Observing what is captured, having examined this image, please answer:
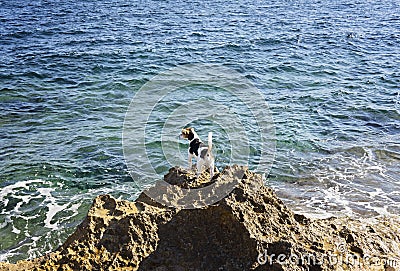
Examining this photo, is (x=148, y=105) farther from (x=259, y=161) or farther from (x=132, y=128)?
(x=259, y=161)

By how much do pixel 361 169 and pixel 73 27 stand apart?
18.3 metres

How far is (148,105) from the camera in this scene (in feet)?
46.2

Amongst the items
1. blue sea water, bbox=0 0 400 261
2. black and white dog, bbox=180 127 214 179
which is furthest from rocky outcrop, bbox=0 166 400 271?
blue sea water, bbox=0 0 400 261

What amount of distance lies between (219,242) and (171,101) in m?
11.1

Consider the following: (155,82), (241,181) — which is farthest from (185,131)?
(155,82)

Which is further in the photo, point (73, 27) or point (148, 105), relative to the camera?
point (73, 27)

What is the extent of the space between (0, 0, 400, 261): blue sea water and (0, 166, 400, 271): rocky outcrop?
159 inches

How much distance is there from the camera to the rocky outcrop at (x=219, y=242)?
3.68 m
